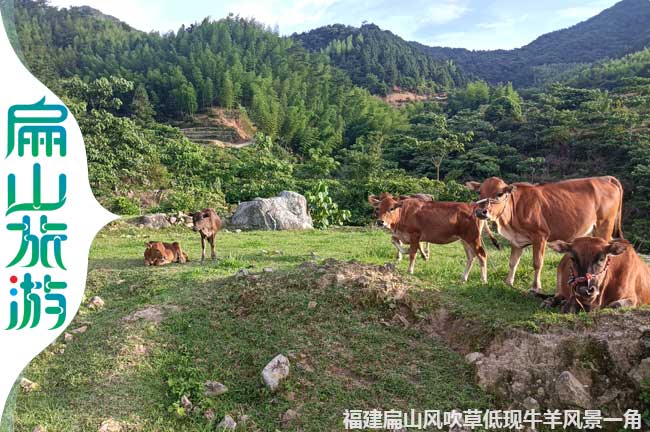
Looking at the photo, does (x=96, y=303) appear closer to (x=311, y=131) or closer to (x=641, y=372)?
(x=641, y=372)

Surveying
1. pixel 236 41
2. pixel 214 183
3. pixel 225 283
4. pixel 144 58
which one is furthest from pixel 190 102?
pixel 225 283

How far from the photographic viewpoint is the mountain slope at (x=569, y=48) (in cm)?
11325

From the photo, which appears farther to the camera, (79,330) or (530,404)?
(79,330)

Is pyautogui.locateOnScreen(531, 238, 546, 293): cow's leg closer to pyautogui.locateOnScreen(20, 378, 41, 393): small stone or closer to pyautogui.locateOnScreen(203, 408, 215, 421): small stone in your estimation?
pyautogui.locateOnScreen(203, 408, 215, 421): small stone

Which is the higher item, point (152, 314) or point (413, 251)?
point (413, 251)

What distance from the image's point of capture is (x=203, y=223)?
995cm

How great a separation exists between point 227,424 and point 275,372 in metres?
0.66

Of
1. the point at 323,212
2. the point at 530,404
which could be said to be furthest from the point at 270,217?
the point at 530,404

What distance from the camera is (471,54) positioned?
6270 inches

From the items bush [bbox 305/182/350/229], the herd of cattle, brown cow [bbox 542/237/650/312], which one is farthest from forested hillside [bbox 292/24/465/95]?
brown cow [bbox 542/237/650/312]

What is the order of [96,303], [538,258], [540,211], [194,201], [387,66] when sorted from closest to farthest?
[538,258] < [540,211] < [96,303] < [194,201] < [387,66]

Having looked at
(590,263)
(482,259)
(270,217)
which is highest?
(590,263)

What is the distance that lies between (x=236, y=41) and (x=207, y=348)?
94625 mm

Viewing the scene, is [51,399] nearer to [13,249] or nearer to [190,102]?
[13,249]
